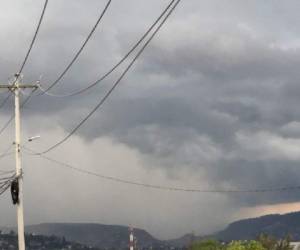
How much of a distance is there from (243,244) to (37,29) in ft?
337

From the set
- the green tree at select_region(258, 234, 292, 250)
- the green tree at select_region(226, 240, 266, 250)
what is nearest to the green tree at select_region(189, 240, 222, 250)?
the green tree at select_region(258, 234, 292, 250)

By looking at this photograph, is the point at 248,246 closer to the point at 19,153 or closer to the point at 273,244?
the point at 273,244

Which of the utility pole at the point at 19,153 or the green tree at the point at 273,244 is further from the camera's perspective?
the green tree at the point at 273,244

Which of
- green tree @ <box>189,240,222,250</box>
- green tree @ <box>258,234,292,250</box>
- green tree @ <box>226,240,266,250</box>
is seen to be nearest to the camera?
green tree @ <box>226,240,266,250</box>

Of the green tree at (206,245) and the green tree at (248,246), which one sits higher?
the green tree at (206,245)

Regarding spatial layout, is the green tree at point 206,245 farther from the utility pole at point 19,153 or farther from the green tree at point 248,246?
the utility pole at point 19,153

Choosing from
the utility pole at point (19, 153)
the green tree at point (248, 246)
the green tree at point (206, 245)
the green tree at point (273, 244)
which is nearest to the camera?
A: the utility pole at point (19, 153)

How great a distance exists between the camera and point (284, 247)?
12775 centimetres

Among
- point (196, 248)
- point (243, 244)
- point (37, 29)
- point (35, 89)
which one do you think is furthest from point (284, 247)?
point (37, 29)

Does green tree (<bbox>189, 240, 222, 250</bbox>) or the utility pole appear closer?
the utility pole

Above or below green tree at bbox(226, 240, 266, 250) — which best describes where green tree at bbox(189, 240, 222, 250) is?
above

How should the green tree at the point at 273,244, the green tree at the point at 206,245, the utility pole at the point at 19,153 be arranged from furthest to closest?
1. the green tree at the point at 206,245
2. the green tree at the point at 273,244
3. the utility pole at the point at 19,153

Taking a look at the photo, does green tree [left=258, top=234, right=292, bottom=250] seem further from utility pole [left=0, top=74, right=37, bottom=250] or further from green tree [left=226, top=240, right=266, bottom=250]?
utility pole [left=0, top=74, right=37, bottom=250]

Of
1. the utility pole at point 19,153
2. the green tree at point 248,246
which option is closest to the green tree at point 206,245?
the green tree at point 248,246
